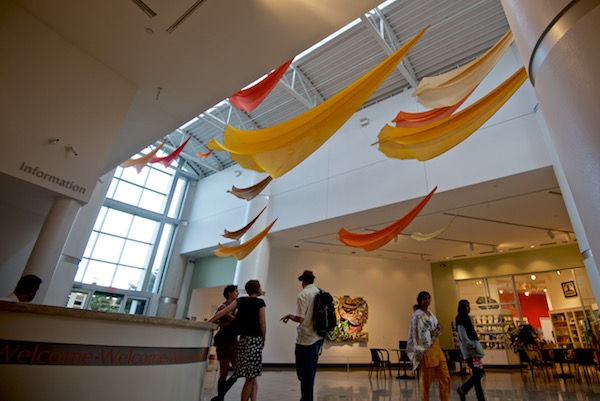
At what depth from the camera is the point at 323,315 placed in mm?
3191

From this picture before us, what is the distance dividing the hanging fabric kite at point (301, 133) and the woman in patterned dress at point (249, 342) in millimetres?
1518

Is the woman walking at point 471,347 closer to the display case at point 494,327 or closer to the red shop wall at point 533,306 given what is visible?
the display case at point 494,327

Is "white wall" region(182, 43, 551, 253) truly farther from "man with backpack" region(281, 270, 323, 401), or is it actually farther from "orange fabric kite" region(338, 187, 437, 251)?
"man with backpack" region(281, 270, 323, 401)

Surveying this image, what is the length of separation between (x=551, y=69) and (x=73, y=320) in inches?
97.2

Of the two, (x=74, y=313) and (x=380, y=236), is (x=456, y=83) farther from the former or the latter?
(x=74, y=313)

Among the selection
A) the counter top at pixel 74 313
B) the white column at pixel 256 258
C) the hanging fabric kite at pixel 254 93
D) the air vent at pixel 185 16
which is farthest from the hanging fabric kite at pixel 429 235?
the counter top at pixel 74 313

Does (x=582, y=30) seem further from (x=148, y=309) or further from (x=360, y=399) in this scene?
(x=148, y=309)

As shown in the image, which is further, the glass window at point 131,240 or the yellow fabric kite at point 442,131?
the glass window at point 131,240

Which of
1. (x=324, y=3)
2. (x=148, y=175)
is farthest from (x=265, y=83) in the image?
(x=148, y=175)

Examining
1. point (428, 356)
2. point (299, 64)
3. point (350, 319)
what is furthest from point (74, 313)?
point (350, 319)

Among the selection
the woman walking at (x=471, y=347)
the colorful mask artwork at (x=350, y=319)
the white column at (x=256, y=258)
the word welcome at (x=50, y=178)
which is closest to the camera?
the word welcome at (x=50, y=178)

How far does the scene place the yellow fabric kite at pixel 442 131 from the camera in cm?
406

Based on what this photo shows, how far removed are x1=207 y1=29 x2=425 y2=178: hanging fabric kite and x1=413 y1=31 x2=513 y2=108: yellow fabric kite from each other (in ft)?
4.78

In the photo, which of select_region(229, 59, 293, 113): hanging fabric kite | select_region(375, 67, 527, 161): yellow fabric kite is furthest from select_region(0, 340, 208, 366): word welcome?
select_region(229, 59, 293, 113): hanging fabric kite
